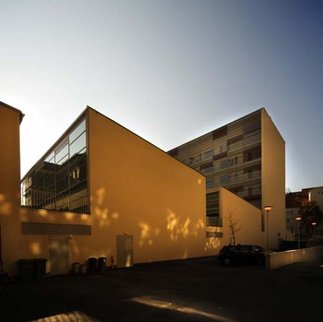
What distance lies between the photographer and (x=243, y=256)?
27.7 m

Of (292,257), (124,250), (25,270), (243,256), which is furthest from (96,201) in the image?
(292,257)

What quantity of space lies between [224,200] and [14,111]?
2861cm

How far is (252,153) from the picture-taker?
55250 millimetres

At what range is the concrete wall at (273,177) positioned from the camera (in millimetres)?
54062

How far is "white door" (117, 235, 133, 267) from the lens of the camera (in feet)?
80.5

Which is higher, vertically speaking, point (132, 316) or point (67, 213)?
point (67, 213)

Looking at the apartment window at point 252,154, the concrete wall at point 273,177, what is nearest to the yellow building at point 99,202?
the concrete wall at point 273,177

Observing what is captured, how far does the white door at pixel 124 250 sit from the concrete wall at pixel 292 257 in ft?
30.8

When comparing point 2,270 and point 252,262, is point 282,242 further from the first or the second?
point 2,270

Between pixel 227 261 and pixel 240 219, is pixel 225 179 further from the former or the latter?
pixel 227 261

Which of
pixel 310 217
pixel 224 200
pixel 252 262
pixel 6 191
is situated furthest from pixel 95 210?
pixel 310 217

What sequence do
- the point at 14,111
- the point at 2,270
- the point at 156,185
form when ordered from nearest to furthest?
the point at 2,270 < the point at 14,111 < the point at 156,185

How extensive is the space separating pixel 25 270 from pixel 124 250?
28.5 ft

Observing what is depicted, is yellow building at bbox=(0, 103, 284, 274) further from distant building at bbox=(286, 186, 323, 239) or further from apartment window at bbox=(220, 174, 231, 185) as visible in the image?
distant building at bbox=(286, 186, 323, 239)
